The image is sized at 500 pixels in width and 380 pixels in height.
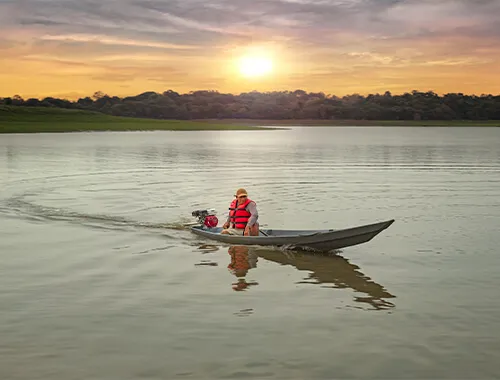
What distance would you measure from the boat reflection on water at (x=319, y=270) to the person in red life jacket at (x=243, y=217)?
58 cm

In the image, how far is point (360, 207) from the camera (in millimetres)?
31906

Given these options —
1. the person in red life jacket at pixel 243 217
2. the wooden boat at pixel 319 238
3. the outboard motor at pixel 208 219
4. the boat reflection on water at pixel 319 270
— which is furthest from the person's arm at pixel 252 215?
the outboard motor at pixel 208 219

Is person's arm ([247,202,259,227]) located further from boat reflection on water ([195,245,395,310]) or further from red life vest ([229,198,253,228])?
boat reflection on water ([195,245,395,310])

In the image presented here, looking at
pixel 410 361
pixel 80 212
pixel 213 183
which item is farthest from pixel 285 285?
pixel 213 183

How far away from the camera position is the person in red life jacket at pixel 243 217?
21.5m

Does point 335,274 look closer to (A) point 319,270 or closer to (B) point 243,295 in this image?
(A) point 319,270

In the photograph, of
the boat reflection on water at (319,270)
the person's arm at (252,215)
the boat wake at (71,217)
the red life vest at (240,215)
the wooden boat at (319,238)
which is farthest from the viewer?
the boat wake at (71,217)

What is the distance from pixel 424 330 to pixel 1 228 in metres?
17.7

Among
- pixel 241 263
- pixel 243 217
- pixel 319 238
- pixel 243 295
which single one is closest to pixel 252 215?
pixel 243 217

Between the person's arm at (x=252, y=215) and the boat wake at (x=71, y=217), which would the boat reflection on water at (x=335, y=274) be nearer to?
the person's arm at (x=252, y=215)

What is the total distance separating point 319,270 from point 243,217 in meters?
4.31

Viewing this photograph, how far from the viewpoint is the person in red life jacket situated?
2145 centimetres

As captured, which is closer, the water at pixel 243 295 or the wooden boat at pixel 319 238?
the water at pixel 243 295

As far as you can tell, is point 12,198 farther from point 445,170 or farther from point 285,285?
point 445,170
